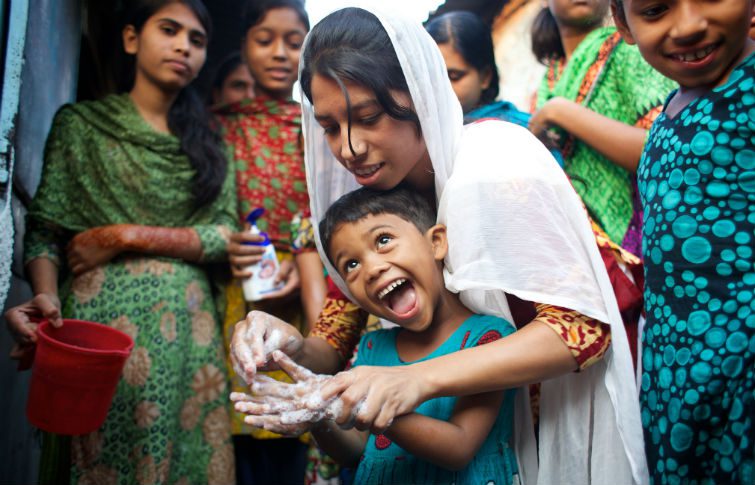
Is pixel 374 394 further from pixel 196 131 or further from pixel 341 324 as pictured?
pixel 196 131

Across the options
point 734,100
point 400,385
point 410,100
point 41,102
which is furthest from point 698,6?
point 41,102

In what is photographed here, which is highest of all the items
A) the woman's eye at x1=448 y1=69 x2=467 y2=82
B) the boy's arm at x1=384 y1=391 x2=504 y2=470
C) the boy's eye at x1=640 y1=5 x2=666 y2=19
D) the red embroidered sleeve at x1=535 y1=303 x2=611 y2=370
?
the woman's eye at x1=448 y1=69 x2=467 y2=82

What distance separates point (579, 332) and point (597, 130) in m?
1.11

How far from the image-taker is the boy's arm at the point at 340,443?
1.64 m

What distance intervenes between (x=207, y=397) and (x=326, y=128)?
127 centimetres

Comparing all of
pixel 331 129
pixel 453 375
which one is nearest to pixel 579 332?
pixel 453 375

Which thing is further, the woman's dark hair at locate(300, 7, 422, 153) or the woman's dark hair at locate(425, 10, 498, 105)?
the woman's dark hair at locate(425, 10, 498, 105)

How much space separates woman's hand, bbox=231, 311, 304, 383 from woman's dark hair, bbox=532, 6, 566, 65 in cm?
212

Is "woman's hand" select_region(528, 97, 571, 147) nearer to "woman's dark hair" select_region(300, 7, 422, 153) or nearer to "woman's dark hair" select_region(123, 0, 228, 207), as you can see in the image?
"woman's dark hair" select_region(300, 7, 422, 153)

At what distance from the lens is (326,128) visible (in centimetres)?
190

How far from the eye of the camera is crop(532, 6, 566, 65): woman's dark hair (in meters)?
3.21

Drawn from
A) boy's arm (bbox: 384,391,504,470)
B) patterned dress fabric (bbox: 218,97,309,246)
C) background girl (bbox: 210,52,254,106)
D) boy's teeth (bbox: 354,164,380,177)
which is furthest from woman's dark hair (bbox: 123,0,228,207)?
boy's arm (bbox: 384,391,504,470)

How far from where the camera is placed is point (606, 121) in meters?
2.37

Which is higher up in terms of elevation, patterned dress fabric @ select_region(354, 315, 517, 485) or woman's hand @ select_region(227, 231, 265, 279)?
woman's hand @ select_region(227, 231, 265, 279)
